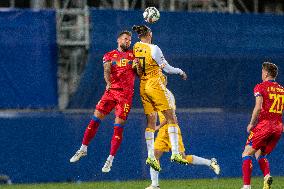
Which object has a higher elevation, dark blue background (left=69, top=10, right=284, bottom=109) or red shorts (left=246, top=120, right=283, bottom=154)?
dark blue background (left=69, top=10, right=284, bottom=109)

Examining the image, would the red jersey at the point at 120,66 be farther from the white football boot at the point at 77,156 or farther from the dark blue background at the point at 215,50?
the dark blue background at the point at 215,50

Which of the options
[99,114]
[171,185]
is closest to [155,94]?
[99,114]

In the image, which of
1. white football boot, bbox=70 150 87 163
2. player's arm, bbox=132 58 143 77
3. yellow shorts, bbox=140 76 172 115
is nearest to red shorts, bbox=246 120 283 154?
yellow shorts, bbox=140 76 172 115

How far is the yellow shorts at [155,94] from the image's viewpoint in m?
16.0

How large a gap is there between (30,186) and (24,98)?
6.19ft

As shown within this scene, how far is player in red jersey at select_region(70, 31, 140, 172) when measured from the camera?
16906 millimetres

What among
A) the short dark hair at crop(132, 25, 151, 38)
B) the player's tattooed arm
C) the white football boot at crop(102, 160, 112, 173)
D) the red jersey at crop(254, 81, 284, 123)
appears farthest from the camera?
the player's tattooed arm

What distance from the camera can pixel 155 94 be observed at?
52.4 feet

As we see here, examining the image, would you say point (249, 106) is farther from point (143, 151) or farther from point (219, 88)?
point (143, 151)

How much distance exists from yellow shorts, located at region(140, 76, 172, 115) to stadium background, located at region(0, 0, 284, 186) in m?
3.20

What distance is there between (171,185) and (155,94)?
251cm

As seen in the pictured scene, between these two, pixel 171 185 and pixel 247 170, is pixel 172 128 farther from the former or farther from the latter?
pixel 171 185

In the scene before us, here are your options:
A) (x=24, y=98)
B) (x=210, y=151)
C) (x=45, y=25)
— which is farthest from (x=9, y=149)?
(x=210, y=151)

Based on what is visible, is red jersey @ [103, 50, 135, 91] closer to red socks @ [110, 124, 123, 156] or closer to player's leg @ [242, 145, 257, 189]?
red socks @ [110, 124, 123, 156]
